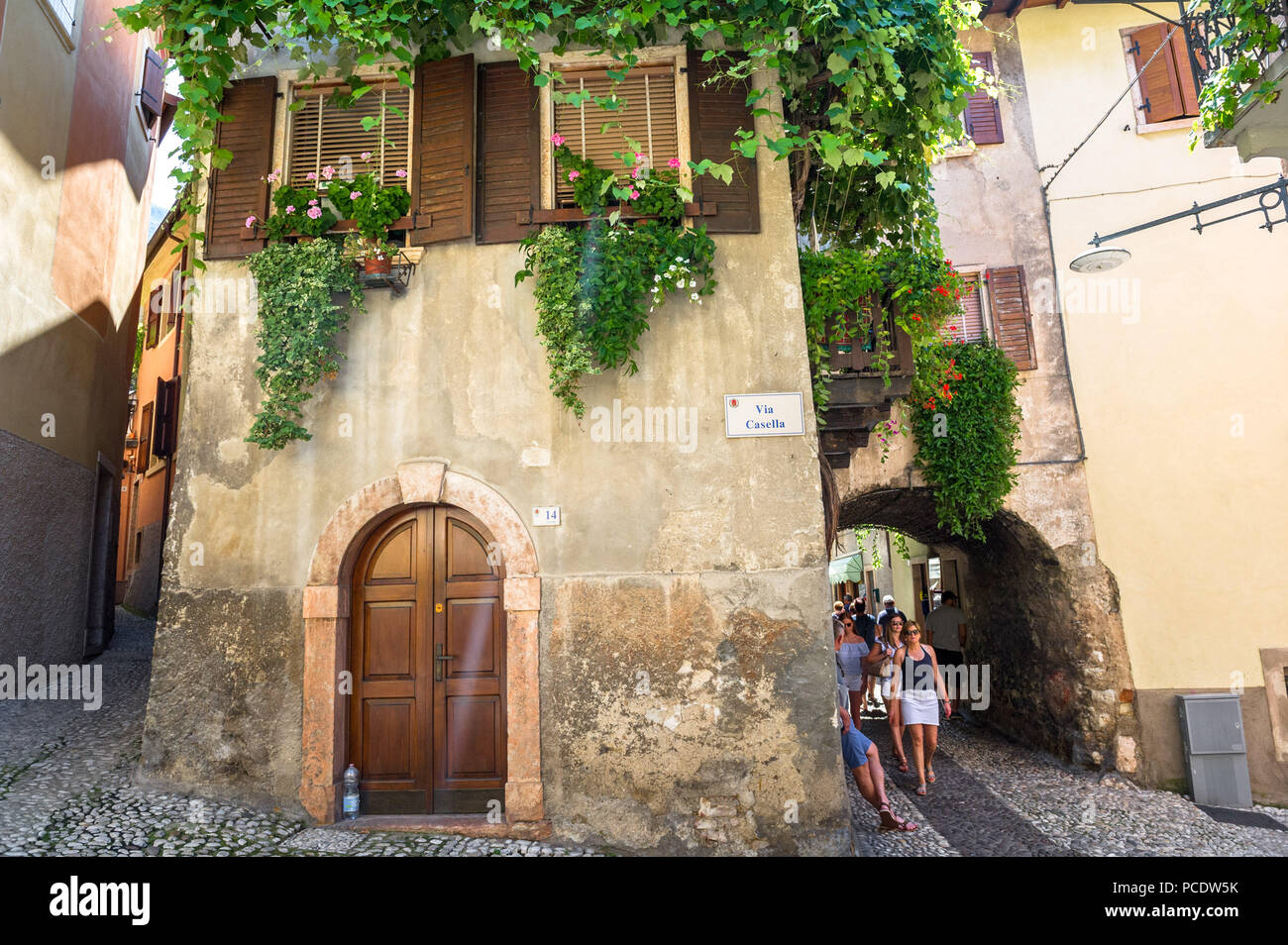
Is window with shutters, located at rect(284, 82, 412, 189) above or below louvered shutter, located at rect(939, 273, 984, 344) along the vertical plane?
above

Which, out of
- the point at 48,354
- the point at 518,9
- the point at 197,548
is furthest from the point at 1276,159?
the point at 48,354

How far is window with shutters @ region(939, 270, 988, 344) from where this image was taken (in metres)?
9.48

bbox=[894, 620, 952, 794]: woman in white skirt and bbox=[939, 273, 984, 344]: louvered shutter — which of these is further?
bbox=[939, 273, 984, 344]: louvered shutter

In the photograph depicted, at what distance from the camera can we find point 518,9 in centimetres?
629

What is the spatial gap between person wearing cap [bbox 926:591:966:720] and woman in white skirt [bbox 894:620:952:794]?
3.37 m

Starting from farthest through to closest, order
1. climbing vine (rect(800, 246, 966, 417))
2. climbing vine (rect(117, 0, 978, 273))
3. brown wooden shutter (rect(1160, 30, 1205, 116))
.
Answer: brown wooden shutter (rect(1160, 30, 1205, 116)), climbing vine (rect(800, 246, 966, 417)), climbing vine (rect(117, 0, 978, 273))

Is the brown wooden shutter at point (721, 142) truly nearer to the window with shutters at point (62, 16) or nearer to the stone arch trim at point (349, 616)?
the stone arch trim at point (349, 616)

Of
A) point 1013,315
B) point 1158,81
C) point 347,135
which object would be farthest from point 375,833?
point 1158,81

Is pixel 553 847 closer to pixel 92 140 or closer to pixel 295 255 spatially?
pixel 295 255

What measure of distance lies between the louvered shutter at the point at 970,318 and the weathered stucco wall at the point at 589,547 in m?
3.91

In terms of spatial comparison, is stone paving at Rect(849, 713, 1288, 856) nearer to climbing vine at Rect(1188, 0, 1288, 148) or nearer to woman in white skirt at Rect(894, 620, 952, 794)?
woman in white skirt at Rect(894, 620, 952, 794)

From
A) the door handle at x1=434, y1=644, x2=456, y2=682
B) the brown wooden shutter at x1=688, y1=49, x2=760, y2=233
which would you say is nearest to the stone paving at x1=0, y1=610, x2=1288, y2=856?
the door handle at x1=434, y1=644, x2=456, y2=682

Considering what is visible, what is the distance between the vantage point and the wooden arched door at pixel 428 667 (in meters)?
6.07

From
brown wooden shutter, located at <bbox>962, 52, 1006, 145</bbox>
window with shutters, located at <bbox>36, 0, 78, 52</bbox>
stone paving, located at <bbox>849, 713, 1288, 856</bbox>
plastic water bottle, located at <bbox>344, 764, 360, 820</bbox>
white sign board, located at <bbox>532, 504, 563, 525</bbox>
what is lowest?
stone paving, located at <bbox>849, 713, 1288, 856</bbox>
